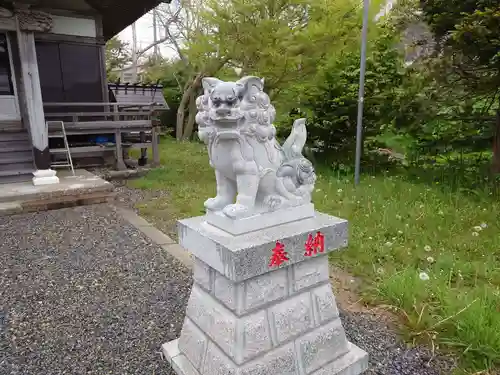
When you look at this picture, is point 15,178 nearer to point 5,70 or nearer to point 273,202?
point 5,70

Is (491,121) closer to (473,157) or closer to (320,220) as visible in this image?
(473,157)

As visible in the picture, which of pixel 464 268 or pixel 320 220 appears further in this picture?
pixel 464 268

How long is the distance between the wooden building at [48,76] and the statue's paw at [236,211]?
5.69 m

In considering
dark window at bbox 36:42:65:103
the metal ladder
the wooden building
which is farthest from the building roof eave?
the metal ladder

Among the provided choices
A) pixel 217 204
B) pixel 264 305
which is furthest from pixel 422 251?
pixel 217 204

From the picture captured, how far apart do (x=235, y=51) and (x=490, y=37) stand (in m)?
4.67

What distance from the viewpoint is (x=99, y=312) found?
9.49ft

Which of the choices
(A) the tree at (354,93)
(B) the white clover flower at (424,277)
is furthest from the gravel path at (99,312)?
(A) the tree at (354,93)

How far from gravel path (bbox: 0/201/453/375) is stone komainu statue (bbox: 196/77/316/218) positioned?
1.26 meters

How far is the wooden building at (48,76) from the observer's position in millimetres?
6406

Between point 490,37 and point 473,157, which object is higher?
point 490,37

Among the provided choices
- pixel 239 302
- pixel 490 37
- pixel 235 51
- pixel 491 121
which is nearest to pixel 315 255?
pixel 239 302

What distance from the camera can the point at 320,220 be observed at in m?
2.06

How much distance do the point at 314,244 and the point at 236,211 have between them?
1.56 feet
